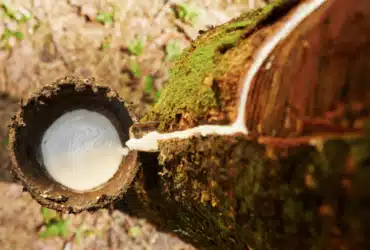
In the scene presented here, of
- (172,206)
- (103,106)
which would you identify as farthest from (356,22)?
(103,106)

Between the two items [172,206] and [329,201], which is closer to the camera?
[329,201]

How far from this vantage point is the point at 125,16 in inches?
106

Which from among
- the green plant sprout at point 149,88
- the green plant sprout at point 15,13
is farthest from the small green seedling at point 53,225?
the green plant sprout at point 15,13

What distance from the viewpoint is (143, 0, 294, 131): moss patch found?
3.50 feet

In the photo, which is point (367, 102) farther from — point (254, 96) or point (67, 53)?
point (67, 53)

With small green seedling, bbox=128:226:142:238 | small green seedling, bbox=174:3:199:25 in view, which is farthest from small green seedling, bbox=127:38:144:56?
small green seedling, bbox=128:226:142:238

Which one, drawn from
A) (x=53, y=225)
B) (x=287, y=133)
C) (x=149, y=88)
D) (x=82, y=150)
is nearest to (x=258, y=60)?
(x=287, y=133)

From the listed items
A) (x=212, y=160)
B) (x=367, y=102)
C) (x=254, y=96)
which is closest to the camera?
(x=367, y=102)

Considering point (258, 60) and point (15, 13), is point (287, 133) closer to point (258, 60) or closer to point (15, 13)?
point (258, 60)

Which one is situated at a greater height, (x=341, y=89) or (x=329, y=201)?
(x=341, y=89)

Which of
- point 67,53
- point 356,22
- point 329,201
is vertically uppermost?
point 67,53

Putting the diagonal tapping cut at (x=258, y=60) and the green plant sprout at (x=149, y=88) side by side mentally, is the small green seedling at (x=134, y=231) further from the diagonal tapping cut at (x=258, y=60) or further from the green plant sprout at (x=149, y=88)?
the diagonal tapping cut at (x=258, y=60)

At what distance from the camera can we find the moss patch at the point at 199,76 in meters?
1.07

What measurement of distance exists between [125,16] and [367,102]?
241cm
